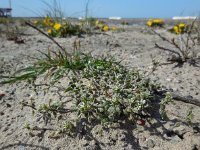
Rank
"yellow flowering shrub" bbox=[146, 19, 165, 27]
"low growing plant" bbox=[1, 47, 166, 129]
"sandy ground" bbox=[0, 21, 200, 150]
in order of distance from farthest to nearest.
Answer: "yellow flowering shrub" bbox=[146, 19, 165, 27]
"low growing plant" bbox=[1, 47, 166, 129]
"sandy ground" bbox=[0, 21, 200, 150]

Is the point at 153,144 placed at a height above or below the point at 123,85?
below

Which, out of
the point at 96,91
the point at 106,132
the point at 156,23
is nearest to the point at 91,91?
the point at 96,91

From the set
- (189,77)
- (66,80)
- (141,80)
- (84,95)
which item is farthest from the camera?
(189,77)

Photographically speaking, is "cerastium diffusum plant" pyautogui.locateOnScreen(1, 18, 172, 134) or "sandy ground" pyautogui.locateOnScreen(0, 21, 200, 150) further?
"cerastium diffusum plant" pyautogui.locateOnScreen(1, 18, 172, 134)

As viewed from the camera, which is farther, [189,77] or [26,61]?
[26,61]

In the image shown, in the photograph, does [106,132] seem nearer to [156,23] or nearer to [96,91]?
[96,91]

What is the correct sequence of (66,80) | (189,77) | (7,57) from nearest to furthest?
(66,80), (189,77), (7,57)

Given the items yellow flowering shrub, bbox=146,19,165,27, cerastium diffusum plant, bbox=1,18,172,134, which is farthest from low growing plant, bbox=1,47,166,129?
yellow flowering shrub, bbox=146,19,165,27

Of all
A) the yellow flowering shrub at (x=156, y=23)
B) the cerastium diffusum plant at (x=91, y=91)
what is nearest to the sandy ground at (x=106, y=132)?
the cerastium diffusum plant at (x=91, y=91)

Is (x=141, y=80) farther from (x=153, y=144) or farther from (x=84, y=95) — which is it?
(x=153, y=144)

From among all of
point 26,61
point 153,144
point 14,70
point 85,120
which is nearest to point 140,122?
point 153,144

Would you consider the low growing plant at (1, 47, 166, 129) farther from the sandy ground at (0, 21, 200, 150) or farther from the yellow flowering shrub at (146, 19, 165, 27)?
the yellow flowering shrub at (146, 19, 165, 27)
